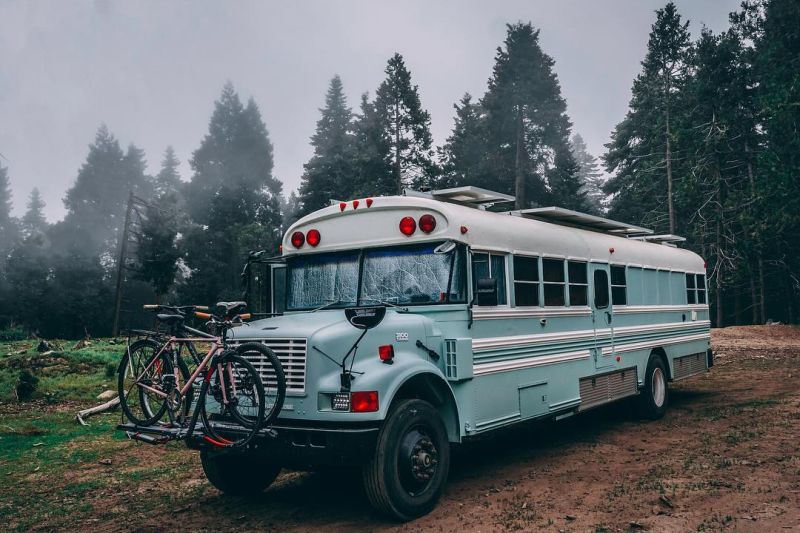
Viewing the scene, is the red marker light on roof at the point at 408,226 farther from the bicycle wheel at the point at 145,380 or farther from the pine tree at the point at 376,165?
the pine tree at the point at 376,165

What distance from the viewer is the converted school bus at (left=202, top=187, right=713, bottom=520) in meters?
5.50

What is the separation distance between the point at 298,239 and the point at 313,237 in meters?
0.25

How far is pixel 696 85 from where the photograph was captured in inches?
1329

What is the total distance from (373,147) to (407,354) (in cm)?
3372

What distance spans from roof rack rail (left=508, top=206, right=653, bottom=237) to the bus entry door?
75 centimetres

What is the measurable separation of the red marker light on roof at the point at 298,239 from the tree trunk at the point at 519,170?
3289cm

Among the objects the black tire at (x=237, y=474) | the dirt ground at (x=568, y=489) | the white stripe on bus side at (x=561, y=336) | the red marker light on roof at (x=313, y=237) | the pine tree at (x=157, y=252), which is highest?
the pine tree at (x=157, y=252)

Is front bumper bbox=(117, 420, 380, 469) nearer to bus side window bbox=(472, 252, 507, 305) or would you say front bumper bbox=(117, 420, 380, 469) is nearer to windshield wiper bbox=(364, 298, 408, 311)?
windshield wiper bbox=(364, 298, 408, 311)

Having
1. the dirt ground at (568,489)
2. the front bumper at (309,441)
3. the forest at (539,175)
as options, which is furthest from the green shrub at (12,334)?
→ the front bumper at (309,441)

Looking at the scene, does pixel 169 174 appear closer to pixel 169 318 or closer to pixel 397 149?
pixel 397 149

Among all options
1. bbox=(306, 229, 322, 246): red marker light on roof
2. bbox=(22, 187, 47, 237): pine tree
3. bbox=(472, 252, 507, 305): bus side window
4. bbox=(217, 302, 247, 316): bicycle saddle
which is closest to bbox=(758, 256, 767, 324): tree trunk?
bbox=(472, 252, 507, 305): bus side window

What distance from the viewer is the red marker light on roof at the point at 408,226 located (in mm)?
6664

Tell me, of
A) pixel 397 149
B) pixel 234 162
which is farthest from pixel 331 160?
pixel 234 162

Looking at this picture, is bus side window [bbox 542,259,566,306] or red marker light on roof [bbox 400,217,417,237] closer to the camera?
red marker light on roof [bbox 400,217,417,237]
